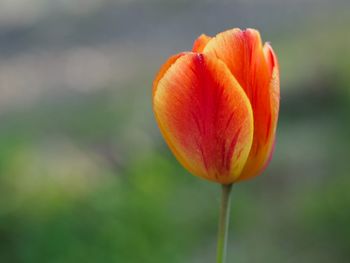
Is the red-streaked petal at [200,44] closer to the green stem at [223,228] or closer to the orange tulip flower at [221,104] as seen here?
the orange tulip flower at [221,104]

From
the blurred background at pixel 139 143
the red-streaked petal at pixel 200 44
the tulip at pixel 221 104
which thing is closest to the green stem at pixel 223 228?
the tulip at pixel 221 104

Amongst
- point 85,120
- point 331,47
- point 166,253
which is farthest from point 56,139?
point 166,253

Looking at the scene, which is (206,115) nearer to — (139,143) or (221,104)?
(221,104)

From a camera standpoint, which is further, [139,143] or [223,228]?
[139,143]

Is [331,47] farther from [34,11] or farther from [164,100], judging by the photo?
[164,100]

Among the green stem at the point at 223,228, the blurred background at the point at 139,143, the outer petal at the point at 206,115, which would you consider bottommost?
the green stem at the point at 223,228

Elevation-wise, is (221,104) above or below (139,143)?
below

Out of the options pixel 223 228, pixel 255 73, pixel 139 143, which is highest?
pixel 139 143

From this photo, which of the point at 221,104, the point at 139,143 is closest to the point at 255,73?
the point at 221,104
